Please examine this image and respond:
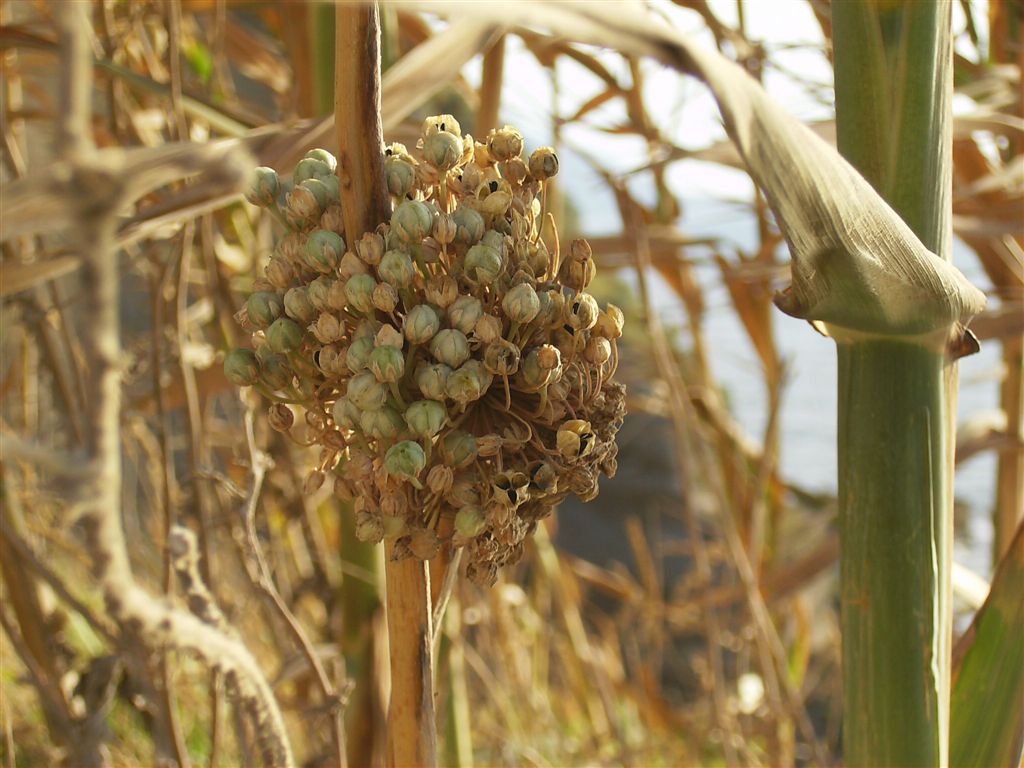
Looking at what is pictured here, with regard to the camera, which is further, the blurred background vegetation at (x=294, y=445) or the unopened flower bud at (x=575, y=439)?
the blurred background vegetation at (x=294, y=445)

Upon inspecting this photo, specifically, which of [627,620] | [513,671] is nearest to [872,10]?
[513,671]

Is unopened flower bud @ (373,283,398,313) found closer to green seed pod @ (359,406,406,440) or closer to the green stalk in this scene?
green seed pod @ (359,406,406,440)

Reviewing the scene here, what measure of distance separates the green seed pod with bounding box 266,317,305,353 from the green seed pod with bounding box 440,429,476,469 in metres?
0.06

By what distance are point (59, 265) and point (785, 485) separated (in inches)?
43.7

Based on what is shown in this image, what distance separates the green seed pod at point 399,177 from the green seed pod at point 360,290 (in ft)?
0.12

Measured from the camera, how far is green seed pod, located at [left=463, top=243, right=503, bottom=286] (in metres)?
0.31

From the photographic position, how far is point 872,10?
1.28ft

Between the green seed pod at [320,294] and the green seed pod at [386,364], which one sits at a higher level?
the green seed pod at [320,294]

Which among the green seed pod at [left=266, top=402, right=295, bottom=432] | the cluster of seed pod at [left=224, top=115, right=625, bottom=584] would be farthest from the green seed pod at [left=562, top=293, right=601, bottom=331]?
the green seed pod at [left=266, top=402, right=295, bottom=432]

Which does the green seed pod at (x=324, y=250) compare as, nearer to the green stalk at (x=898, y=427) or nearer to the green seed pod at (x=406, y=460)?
the green seed pod at (x=406, y=460)

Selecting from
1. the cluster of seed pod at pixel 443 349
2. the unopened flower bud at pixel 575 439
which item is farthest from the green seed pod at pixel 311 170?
the unopened flower bud at pixel 575 439

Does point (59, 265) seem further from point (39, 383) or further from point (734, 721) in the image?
point (39, 383)

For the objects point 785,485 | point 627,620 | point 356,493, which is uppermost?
point 356,493

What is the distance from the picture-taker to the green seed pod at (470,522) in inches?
12.1
